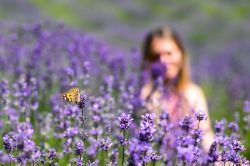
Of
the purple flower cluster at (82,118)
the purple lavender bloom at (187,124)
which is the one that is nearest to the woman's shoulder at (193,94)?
the purple flower cluster at (82,118)

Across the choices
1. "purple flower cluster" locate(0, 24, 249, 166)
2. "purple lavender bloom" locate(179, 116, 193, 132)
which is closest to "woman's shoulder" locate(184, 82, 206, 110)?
"purple flower cluster" locate(0, 24, 249, 166)

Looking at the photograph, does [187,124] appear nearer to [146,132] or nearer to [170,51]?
[146,132]

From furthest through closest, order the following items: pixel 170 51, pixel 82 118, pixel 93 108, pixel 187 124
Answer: pixel 170 51
pixel 93 108
pixel 187 124
pixel 82 118

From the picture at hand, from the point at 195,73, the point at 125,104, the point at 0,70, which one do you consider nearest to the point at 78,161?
the point at 125,104

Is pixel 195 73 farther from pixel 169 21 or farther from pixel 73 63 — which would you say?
pixel 169 21

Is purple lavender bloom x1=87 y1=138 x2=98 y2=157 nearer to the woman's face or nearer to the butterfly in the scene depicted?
the butterfly

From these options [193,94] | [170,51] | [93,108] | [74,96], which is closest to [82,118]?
[74,96]
